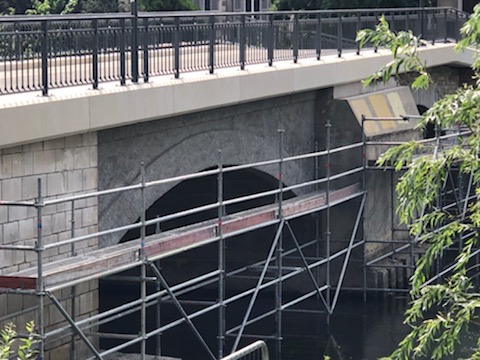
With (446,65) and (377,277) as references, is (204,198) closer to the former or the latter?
(377,277)

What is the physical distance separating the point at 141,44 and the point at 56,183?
2.52 metres

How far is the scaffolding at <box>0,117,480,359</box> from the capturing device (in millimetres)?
13406

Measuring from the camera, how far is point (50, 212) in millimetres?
14484

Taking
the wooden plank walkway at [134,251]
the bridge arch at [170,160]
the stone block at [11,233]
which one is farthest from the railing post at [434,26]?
the stone block at [11,233]

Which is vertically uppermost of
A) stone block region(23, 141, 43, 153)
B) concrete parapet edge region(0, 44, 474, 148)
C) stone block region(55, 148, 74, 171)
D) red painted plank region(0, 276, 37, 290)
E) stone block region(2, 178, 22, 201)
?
concrete parapet edge region(0, 44, 474, 148)

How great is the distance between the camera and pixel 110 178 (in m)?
15.9

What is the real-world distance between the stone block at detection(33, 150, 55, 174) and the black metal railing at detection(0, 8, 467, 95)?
2.07ft

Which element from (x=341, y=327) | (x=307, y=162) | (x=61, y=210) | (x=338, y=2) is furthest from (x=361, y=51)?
(x=338, y=2)

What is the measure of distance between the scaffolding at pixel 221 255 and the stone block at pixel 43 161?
0.32 meters

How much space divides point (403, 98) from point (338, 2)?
48.8ft

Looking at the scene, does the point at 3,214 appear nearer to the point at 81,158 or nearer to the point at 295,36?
the point at 81,158

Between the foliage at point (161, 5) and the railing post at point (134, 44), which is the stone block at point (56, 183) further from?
the foliage at point (161, 5)

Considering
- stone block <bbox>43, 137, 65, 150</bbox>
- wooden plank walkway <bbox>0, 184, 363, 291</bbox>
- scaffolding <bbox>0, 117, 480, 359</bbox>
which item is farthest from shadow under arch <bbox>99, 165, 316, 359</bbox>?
stone block <bbox>43, 137, 65, 150</bbox>

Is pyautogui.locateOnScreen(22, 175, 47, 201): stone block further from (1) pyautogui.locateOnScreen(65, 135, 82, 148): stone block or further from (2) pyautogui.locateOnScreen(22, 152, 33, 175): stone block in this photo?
(1) pyautogui.locateOnScreen(65, 135, 82, 148): stone block
